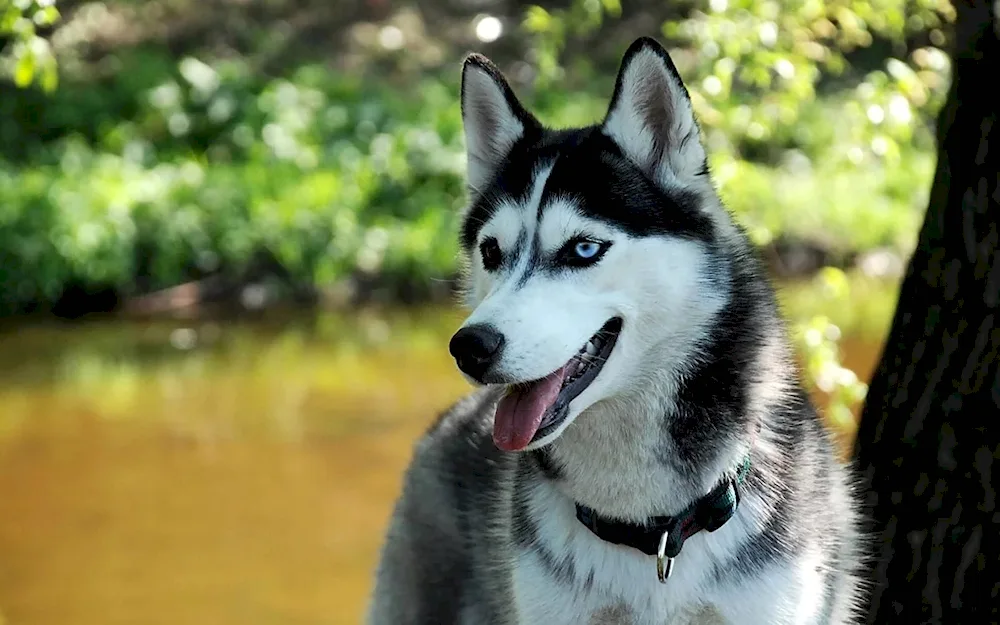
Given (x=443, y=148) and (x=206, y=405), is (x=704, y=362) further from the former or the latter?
(x=443, y=148)

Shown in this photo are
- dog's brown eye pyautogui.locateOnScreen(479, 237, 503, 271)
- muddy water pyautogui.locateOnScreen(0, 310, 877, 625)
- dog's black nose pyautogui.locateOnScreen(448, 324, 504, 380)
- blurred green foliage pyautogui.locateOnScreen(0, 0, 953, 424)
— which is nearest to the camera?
dog's black nose pyautogui.locateOnScreen(448, 324, 504, 380)

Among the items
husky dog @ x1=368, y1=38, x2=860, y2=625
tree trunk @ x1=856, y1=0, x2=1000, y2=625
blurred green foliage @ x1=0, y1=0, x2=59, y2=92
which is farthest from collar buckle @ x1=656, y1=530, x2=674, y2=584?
blurred green foliage @ x1=0, y1=0, x2=59, y2=92

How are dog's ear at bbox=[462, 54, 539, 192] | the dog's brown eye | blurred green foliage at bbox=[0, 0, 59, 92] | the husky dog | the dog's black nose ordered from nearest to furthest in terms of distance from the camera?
the dog's black nose < the husky dog < the dog's brown eye < dog's ear at bbox=[462, 54, 539, 192] < blurred green foliage at bbox=[0, 0, 59, 92]

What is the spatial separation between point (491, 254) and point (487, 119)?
452mm

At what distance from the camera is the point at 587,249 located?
268 centimetres

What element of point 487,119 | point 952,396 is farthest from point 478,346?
point 952,396

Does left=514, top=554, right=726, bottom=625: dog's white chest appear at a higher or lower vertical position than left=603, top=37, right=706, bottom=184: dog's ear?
lower

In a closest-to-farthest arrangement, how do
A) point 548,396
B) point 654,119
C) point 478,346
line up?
point 478,346, point 548,396, point 654,119

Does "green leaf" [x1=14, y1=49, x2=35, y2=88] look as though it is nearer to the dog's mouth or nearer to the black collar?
the dog's mouth

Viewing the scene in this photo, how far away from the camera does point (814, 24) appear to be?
14.2ft

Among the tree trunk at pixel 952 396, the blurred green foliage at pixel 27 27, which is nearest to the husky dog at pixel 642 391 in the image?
the tree trunk at pixel 952 396

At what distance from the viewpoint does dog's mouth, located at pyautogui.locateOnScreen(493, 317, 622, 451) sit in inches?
100

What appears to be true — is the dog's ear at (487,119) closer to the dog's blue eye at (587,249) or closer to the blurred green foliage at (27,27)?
the dog's blue eye at (587,249)

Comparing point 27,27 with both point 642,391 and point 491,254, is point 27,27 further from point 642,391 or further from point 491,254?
point 642,391
